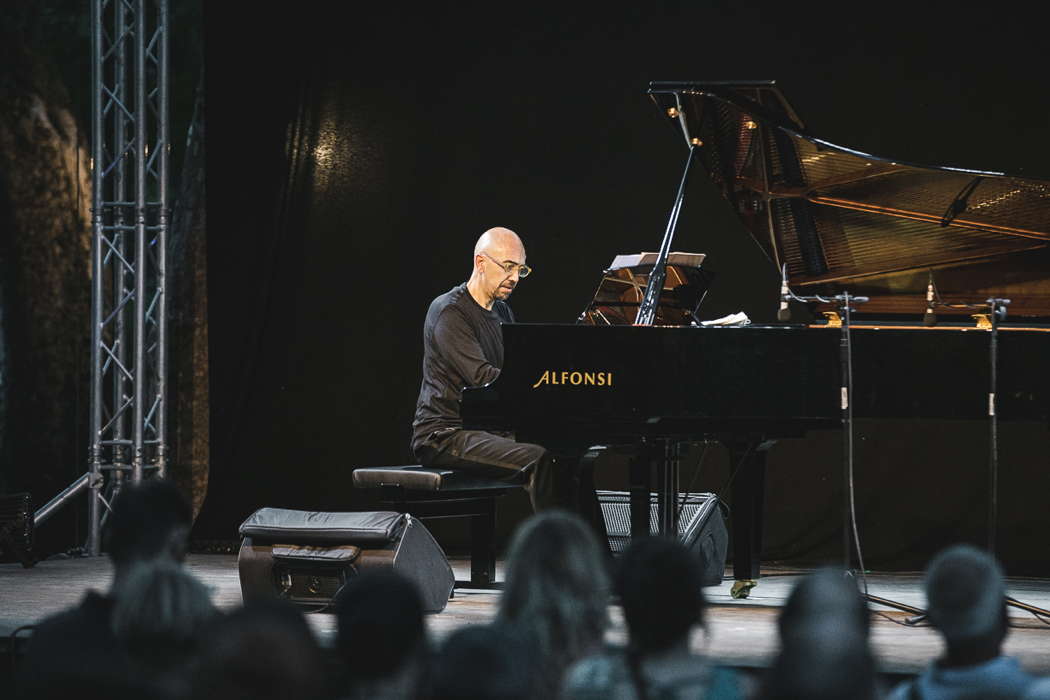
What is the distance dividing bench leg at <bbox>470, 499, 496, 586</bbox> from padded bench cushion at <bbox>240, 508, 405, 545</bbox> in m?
0.59

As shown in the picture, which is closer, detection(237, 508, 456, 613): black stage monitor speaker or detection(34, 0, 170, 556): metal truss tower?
detection(237, 508, 456, 613): black stage monitor speaker

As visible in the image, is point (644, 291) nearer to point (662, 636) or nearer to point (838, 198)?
point (838, 198)

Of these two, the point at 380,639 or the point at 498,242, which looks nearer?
the point at 380,639

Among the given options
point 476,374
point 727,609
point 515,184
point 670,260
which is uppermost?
point 515,184

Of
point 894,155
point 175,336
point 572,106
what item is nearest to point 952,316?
point 894,155

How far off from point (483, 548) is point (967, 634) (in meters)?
3.32

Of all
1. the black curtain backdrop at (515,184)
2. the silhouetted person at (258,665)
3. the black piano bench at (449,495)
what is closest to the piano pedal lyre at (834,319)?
the black piano bench at (449,495)

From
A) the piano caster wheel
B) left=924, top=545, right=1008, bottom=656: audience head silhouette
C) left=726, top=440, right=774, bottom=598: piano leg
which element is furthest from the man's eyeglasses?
left=924, top=545, right=1008, bottom=656: audience head silhouette

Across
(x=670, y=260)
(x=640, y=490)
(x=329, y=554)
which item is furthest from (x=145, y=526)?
(x=670, y=260)

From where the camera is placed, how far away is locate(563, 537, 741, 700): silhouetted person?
199 centimetres

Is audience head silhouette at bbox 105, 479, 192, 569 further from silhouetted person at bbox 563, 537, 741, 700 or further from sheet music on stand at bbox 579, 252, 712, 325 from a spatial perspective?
sheet music on stand at bbox 579, 252, 712, 325

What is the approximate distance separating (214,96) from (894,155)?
3441mm

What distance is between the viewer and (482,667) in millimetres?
1625

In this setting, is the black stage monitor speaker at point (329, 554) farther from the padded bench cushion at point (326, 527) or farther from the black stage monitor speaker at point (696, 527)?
the black stage monitor speaker at point (696, 527)
